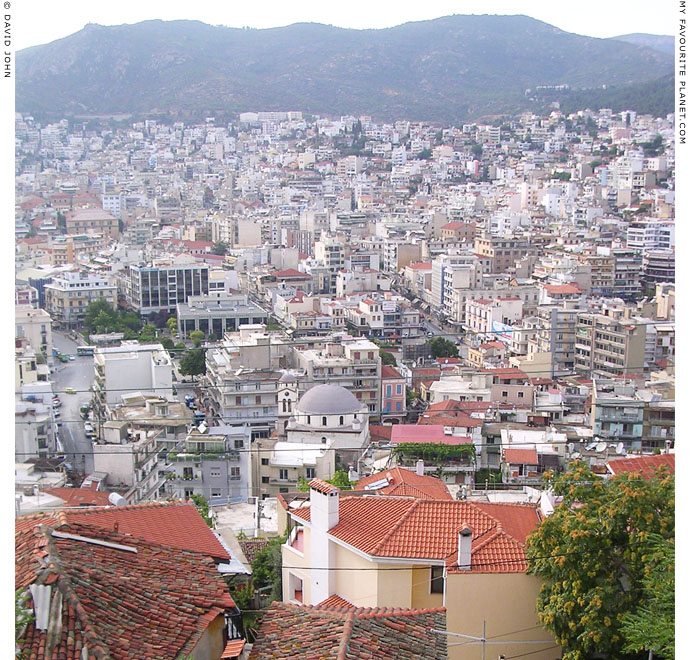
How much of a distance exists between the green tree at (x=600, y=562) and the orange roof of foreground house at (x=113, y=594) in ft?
3.88

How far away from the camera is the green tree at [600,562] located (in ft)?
11.1

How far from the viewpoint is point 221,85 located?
60.8 meters

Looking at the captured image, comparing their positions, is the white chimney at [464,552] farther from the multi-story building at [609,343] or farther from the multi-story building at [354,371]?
the multi-story building at [609,343]

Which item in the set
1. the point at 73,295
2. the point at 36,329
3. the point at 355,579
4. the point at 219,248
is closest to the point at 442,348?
the point at 36,329

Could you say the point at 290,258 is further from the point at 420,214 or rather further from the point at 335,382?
the point at 335,382

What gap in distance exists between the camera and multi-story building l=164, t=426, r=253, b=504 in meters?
8.81

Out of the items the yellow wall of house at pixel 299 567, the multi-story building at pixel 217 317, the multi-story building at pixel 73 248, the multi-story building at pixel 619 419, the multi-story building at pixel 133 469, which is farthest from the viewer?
the multi-story building at pixel 73 248

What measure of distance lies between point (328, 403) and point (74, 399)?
179 inches

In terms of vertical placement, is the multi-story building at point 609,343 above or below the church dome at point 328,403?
below

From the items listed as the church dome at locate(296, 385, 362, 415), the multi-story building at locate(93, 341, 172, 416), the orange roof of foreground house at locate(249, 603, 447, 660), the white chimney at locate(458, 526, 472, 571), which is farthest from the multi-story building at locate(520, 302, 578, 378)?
the orange roof of foreground house at locate(249, 603, 447, 660)

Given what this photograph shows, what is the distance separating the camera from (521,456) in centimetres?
915

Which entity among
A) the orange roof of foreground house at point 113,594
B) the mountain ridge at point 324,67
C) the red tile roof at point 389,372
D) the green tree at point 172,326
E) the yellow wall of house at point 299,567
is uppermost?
the mountain ridge at point 324,67

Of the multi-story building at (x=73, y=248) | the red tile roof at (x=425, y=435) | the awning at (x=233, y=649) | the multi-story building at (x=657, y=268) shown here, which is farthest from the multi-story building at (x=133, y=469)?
the multi-story building at (x=73, y=248)

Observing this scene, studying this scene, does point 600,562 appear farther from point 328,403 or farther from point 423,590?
point 328,403
